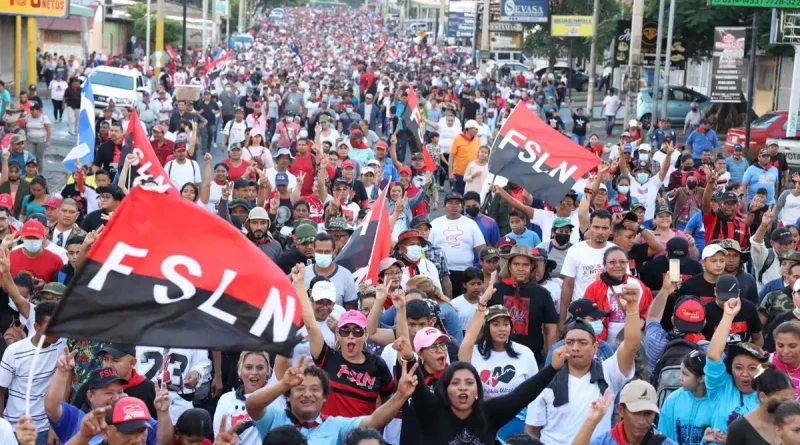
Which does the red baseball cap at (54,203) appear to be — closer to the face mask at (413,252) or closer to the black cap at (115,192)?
the black cap at (115,192)

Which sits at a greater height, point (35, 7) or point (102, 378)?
point (35, 7)

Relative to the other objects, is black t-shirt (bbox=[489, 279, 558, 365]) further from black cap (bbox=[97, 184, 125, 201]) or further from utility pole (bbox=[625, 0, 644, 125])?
utility pole (bbox=[625, 0, 644, 125])

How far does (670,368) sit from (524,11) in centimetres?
4283

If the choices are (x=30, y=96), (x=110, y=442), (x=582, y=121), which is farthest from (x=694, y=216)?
(x=30, y=96)

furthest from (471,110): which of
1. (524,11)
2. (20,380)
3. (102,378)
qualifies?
(102,378)

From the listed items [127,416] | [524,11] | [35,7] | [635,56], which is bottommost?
[127,416]

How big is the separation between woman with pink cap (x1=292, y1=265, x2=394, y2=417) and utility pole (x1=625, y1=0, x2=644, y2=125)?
76.7 ft

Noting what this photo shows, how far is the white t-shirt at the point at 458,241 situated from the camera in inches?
475

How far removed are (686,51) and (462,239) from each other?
26377 millimetres

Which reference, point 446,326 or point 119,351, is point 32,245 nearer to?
point 119,351

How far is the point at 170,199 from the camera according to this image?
5.88 m

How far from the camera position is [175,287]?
5.74m

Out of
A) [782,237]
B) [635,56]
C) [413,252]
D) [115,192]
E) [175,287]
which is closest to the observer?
[175,287]

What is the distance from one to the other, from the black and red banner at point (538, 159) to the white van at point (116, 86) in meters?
21.0
